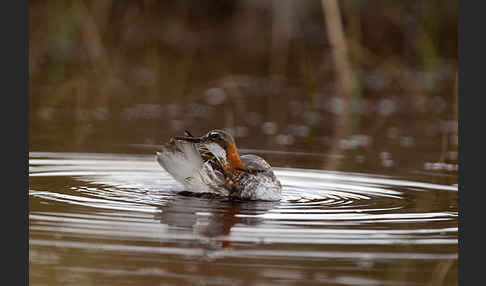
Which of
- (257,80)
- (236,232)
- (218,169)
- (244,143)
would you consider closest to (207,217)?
(236,232)

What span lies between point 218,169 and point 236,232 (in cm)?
185

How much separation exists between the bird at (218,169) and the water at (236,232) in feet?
0.61

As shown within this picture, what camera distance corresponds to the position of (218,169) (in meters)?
8.73

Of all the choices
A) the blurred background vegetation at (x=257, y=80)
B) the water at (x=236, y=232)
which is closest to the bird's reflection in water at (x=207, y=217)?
the water at (x=236, y=232)

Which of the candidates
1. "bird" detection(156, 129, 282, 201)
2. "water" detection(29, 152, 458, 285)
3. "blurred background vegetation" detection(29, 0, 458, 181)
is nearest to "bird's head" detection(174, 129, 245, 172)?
"bird" detection(156, 129, 282, 201)

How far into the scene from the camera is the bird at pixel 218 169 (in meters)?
8.44

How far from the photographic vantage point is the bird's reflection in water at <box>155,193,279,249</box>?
22.2 feet

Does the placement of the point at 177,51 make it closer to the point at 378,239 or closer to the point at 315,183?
the point at 315,183

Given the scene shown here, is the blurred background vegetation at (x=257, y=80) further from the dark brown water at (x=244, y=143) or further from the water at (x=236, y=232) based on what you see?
the water at (x=236, y=232)

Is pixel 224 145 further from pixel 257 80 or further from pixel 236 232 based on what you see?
pixel 257 80

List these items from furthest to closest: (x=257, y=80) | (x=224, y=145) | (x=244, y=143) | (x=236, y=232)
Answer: (x=257, y=80) < (x=244, y=143) < (x=224, y=145) < (x=236, y=232)

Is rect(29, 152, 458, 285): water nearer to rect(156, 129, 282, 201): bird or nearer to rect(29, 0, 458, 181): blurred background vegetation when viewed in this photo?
rect(156, 129, 282, 201): bird

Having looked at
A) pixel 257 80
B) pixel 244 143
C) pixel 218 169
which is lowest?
pixel 218 169

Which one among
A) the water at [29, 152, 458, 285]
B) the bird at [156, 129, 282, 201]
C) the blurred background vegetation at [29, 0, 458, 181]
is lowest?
the water at [29, 152, 458, 285]
